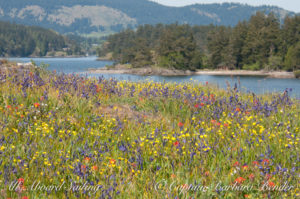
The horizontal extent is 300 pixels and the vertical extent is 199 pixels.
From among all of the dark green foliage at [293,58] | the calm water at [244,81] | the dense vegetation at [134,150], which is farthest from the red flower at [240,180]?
the dark green foliage at [293,58]

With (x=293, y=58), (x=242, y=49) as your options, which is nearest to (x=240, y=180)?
(x=293, y=58)

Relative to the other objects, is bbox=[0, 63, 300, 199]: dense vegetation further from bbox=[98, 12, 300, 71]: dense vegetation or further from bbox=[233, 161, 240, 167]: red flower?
bbox=[98, 12, 300, 71]: dense vegetation

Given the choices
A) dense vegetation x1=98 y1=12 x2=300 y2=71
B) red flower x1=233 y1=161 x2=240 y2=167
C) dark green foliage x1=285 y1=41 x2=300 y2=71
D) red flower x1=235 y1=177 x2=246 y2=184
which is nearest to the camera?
red flower x1=235 y1=177 x2=246 y2=184

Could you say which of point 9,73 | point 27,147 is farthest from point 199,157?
point 9,73

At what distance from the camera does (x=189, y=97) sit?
9.09m

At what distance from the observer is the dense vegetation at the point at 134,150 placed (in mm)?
4418

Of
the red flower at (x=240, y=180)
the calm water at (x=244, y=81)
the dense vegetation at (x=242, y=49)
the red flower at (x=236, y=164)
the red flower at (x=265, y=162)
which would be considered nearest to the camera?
the red flower at (x=240, y=180)

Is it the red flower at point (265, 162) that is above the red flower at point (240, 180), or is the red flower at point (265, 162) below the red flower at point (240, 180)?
above

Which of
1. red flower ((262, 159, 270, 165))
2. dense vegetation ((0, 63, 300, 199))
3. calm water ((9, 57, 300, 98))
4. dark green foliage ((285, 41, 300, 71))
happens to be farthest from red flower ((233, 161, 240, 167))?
dark green foliage ((285, 41, 300, 71))

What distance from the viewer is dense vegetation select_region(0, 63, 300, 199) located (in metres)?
4.42

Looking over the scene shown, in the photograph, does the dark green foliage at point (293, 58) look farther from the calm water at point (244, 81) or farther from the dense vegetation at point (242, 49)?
the calm water at point (244, 81)

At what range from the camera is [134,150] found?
5.61 m

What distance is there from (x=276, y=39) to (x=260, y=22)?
10.2m

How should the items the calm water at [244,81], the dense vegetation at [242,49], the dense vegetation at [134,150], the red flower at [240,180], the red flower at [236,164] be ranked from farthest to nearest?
the dense vegetation at [242,49] < the calm water at [244,81] < the red flower at [236,164] < the dense vegetation at [134,150] < the red flower at [240,180]
